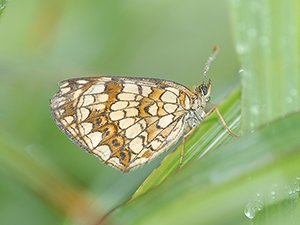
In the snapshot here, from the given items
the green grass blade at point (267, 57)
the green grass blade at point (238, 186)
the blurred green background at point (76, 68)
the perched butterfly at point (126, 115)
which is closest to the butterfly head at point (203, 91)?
the perched butterfly at point (126, 115)

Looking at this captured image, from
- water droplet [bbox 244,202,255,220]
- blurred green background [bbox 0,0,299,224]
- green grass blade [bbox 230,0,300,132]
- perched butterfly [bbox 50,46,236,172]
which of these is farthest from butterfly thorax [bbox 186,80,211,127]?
water droplet [bbox 244,202,255,220]

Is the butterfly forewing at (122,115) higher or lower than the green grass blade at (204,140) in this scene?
higher

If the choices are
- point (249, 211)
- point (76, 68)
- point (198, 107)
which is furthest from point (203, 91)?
point (76, 68)

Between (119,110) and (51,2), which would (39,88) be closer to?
(51,2)

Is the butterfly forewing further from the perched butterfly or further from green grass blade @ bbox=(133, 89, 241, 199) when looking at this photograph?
green grass blade @ bbox=(133, 89, 241, 199)

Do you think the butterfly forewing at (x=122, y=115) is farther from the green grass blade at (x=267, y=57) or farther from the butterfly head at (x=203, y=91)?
the green grass blade at (x=267, y=57)

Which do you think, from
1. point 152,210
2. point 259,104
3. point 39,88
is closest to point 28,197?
point 39,88

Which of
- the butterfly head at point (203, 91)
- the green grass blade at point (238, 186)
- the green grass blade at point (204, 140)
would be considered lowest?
the green grass blade at point (204, 140)
